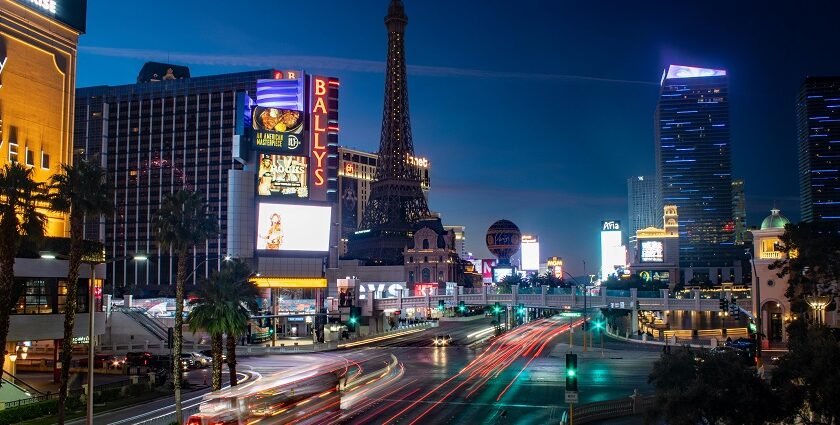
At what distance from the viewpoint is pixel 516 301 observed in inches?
4503

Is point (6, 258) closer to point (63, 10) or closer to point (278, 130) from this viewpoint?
point (63, 10)

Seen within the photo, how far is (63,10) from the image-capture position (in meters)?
70.3

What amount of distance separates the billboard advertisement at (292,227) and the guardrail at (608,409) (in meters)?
88.0

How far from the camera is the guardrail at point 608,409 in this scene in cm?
4300

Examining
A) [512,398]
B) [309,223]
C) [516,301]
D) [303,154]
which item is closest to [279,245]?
[309,223]

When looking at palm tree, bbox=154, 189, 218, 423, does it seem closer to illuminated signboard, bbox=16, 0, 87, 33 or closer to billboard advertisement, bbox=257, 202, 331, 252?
illuminated signboard, bbox=16, 0, 87, 33

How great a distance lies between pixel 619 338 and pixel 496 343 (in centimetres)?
1593

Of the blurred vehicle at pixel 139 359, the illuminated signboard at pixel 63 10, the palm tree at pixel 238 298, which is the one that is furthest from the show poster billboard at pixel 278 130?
the palm tree at pixel 238 298

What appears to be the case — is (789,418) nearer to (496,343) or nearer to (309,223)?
(496,343)

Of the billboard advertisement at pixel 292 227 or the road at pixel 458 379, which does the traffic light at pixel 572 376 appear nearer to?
the road at pixel 458 379

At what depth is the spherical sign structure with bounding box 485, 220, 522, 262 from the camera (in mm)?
193625

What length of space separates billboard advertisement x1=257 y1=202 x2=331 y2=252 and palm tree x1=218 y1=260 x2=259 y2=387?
73696 millimetres

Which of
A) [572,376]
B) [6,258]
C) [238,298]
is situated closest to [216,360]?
[238,298]

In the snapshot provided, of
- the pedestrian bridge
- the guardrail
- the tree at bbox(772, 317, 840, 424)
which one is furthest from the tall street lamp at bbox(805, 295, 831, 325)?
the tree at bbox(772, 317, 840, 424)
